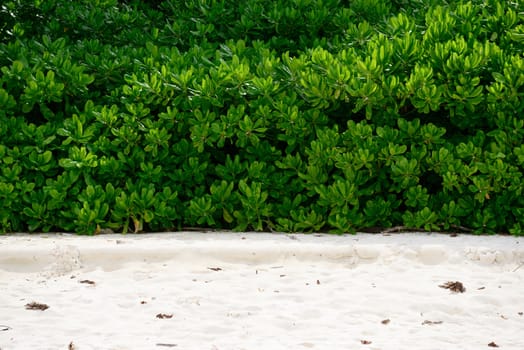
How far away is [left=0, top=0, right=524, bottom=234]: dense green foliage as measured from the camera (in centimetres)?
577

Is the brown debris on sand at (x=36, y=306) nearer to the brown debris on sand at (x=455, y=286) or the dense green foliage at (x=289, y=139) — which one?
the dense green foliage at (x=289, y=139)

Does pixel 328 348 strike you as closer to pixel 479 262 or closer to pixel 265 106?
pixel 479 262

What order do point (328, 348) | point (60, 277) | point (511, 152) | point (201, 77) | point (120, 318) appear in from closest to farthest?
point (328, 348)
point (120, 318)
point (60, 277)
point (511, 152)
point (201, 77)

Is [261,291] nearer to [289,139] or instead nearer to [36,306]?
[36,306]

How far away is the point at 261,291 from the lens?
15.8 feet

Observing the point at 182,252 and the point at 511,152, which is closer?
the point at 182,252

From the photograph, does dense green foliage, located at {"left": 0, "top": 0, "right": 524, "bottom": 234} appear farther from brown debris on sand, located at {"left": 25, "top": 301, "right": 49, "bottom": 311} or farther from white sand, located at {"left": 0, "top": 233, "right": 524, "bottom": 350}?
brown debris on sand, located at {"left": 25, "top": 301, "right": 49, "bottom": 311}

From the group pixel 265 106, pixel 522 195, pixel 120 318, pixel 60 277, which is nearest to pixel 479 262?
pixel 522 195

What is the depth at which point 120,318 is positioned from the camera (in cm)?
435

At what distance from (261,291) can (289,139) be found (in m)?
1.49

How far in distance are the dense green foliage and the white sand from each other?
0.80 ft

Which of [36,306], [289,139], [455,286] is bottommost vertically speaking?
[36,306]

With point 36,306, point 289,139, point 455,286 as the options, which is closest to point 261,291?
point 455,286

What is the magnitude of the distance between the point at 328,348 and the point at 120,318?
4.04 feet
